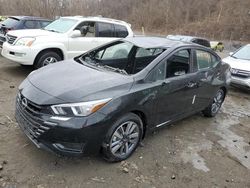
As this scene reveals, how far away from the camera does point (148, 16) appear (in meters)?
50.0

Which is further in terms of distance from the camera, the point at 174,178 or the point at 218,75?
the point at 218,75

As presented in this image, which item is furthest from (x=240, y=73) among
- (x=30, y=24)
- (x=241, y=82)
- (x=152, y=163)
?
(x=30, y=24)

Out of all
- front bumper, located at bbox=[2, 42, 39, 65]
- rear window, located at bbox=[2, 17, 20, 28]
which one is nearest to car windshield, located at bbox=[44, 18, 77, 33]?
front bumper, located at bbox=[2, 42, 39, 65]

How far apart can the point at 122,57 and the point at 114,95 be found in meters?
1.41

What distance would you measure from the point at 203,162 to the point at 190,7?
47725mm

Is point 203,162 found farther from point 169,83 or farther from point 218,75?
point 218,75

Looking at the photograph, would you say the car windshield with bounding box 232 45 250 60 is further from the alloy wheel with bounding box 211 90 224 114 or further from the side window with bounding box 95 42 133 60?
the side window with bounding box 95 42 133 60

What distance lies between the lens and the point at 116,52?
4961 millimetres

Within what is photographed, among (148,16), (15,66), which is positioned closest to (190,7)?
(148,16)

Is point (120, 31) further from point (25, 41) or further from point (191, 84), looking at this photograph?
point (191, 84)

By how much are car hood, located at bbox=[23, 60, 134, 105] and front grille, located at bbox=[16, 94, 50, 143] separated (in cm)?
11

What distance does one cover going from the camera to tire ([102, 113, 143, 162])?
369 centimetres

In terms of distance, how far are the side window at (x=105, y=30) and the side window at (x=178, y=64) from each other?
4.45 metres

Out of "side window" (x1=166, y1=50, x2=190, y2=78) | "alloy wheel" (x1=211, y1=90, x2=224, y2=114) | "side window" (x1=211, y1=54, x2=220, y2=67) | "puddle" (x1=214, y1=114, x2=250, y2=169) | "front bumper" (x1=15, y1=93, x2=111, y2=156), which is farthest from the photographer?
"alloy wheel" (x1=211, y1=90, x2=224, y2=114)
